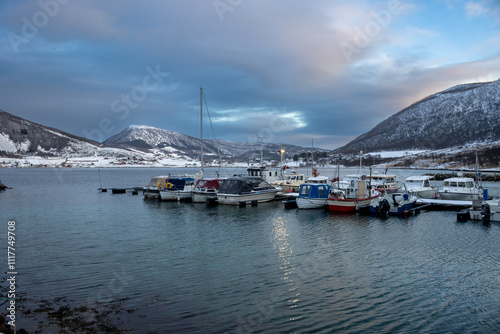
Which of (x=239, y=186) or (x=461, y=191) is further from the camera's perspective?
(x=239, y=186)

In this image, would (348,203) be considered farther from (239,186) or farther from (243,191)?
(239,186)

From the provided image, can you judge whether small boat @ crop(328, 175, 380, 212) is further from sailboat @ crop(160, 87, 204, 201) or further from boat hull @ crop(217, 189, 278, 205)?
sailboat @ crop(160, 87, 204, 201)

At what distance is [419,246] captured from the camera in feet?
67.8

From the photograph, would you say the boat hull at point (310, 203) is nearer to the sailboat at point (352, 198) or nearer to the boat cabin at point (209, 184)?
the sailboat at point (352, 198)

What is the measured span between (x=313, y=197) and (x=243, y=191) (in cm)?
887

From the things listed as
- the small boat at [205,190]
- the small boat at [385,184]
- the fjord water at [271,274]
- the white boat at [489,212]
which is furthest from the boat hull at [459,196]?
the small boat at [205,190]

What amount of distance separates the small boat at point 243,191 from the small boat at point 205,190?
6.26ft

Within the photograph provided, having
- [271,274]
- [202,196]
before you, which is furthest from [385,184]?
[271,274]

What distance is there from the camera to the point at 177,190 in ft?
152

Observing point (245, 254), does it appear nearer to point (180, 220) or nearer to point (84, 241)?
point (84, 241)

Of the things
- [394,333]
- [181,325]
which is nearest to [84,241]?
[181,325]

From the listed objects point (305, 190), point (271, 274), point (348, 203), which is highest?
point (305, 190)

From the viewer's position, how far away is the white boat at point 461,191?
38.9 meters

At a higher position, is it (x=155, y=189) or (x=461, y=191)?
(x=155, y=189)
